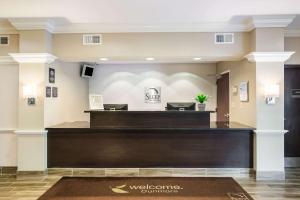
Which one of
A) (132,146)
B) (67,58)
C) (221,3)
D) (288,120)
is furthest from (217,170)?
(67,58)

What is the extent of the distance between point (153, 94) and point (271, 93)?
14.6ft

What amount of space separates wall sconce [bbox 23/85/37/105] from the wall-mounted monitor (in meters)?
2.97

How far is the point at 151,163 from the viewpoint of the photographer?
5.32 m

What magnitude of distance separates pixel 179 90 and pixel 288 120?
3.65m

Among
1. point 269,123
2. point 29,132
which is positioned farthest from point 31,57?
point 269,123

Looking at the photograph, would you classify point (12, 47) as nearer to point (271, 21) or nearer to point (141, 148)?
point (141, 148)

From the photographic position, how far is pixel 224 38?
17.6 ft

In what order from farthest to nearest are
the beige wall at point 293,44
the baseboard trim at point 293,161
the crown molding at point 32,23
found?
the baseboard trim at point 293,161, the beige wall at point 293,44, the crown molding at point 32,23

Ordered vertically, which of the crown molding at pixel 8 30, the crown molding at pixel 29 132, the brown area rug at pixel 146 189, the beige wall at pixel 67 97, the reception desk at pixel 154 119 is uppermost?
the crown molding at pixel 8 30

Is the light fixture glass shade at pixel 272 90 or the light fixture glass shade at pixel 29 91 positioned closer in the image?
the light fixture glass shade at pixel 272 90

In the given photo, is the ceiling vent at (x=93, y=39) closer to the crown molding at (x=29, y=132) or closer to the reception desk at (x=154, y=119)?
the reception desk at (x=154, y=119)

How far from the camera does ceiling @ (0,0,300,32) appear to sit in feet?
14.3

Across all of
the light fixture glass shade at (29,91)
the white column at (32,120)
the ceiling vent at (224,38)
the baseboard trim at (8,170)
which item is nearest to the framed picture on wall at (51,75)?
the white column at (32,120)

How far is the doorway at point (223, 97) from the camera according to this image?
24.1 ft
